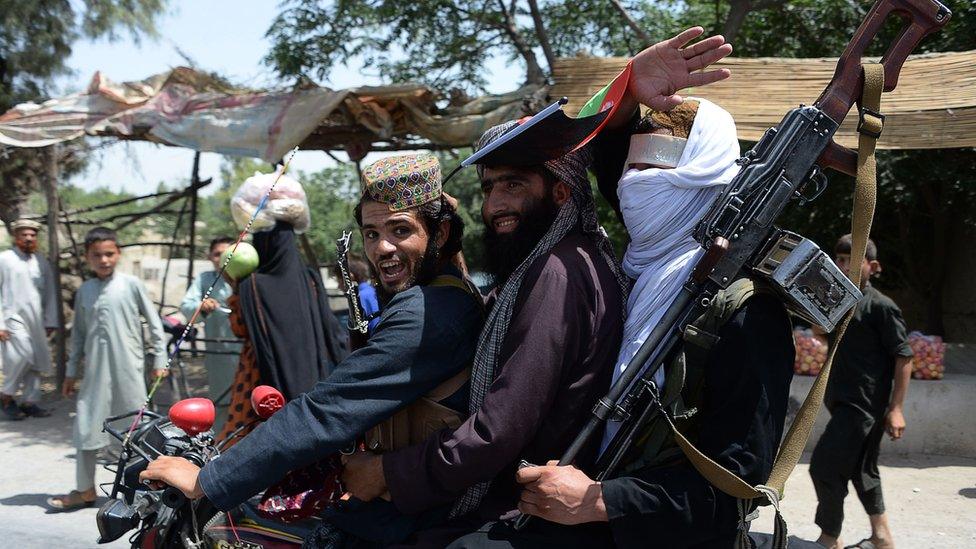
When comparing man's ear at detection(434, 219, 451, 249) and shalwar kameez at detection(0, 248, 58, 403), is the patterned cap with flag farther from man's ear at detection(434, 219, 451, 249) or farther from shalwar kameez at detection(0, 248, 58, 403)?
shalwar kameez at detection(0, 248, 58, 403)

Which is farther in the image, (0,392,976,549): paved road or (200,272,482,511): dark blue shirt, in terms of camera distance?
(0,392,976,549): paved road

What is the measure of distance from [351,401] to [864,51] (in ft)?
4.54

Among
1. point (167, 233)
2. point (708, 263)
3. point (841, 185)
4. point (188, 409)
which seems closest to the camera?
point (708, 263)

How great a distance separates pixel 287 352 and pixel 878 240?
7884 millimetres

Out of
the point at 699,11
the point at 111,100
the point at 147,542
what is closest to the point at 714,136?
the point at 147,542

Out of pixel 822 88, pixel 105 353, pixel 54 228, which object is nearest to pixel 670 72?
pixel 822 88

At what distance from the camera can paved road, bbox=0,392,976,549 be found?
17.0 feet

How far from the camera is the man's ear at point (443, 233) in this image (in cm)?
229

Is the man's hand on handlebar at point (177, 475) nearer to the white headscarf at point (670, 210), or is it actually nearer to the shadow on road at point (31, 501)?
the white headscarf at point (670, 210)

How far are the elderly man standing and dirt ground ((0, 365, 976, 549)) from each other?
4.26 ft

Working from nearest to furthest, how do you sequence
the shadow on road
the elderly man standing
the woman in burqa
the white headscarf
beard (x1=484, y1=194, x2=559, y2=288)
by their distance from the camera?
Result: the white headscarf → beard (x1=484, y1=194, x2=559, y2=288) → the woman in burqa → the shadow on road → the elderly man standing

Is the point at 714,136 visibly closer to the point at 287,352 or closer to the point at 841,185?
the point at 287,352

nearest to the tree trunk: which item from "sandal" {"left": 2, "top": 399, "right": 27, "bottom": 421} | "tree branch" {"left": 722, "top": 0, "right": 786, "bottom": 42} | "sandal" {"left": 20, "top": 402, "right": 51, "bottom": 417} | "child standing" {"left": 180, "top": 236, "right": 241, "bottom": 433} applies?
"tree branch" {"left": 722, "top": 0, "right": 786, "bottom": 42}

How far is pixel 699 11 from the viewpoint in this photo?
10.0 meters
